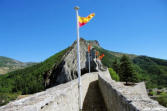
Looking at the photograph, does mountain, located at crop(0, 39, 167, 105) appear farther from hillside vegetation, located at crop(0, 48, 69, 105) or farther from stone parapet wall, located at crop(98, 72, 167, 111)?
stone parapet wall, located at crop(98, 72, 167, 111)

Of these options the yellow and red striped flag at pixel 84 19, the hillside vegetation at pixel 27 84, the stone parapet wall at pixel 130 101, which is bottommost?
the hillside vegetation at pixel 27 84

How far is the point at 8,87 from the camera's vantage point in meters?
80.8

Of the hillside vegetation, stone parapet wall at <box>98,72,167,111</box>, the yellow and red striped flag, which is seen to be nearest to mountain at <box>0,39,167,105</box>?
the hillside vegetation

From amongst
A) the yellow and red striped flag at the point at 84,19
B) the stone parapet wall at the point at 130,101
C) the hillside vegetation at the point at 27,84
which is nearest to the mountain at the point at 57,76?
the hillside vegetation at the point at 27,84

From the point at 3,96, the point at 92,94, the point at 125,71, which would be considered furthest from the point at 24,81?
the point at 92,94

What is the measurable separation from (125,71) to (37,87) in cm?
4560

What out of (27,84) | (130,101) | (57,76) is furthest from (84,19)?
(27,84)

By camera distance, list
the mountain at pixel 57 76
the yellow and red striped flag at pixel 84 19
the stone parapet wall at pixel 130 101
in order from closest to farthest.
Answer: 1. the stone parapet wall at pixel 130 101
2. the yellow and red striped flag at pixel 84 19
3. the mountain at pixel 57 76

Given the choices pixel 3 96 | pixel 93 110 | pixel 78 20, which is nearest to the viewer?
pixel 93 110

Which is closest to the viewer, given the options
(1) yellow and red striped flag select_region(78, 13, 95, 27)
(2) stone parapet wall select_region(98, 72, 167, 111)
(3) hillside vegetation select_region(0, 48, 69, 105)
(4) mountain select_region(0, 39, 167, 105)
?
(2) stone parapet wall select_region(98, 72, 167, 111)

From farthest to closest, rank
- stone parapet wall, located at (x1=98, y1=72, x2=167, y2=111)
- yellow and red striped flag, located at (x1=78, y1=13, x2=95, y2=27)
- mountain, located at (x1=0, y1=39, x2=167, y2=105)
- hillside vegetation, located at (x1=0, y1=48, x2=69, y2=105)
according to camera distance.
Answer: hillside vegetation, located at (x1=0, y1=48, x2=69, y2=105) < mountain, located at (x1=0, y1=39, x2=167, y2=105) < yellow and red striped flag, located at (x1=78, y1=13, x2=95, y2=27) < stone parapet wall, located at (x1=98, y1=72, x2=167, y2=111)

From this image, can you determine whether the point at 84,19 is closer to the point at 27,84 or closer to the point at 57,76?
the point at 57,76

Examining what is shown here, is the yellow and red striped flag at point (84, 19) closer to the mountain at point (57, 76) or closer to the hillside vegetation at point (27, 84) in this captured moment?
the mountain at point (57, 76)

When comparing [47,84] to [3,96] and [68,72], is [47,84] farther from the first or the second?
[3,96]
